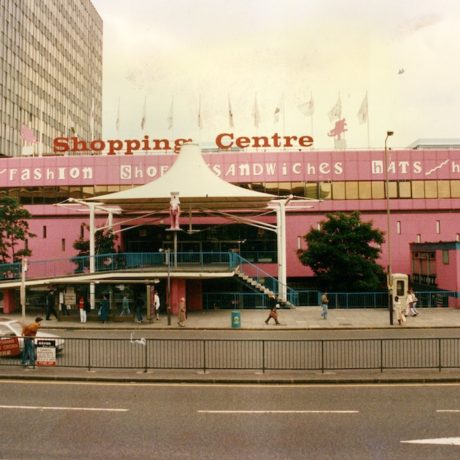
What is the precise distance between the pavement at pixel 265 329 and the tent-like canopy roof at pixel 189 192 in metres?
6.91

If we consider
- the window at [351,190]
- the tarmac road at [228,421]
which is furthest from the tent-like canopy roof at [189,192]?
the tarmac road at [228,421]

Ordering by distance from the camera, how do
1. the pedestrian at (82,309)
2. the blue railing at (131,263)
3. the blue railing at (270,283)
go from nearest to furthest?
the pedestrian at (82,309), the blue railing at (131,263), the blue railing at (270,283)

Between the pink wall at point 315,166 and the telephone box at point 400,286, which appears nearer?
the telephone box at point 400,286

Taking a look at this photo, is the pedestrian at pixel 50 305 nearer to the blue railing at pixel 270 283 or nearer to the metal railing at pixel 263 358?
the blue railing at pixel 270 283

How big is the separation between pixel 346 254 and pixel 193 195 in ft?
34.5

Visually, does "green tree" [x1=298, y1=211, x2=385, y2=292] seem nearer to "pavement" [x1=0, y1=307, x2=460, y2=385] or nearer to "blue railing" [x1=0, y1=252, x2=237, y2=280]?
"pavement" [x1=0, y1=307, x2=460, y2=385]

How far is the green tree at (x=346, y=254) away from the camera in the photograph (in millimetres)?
35281

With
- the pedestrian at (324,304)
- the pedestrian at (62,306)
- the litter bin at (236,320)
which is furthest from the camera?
the pedestrian at (62,306)

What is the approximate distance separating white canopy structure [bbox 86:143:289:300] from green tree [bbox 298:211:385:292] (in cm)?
240

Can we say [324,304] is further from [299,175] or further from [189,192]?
[299,175]

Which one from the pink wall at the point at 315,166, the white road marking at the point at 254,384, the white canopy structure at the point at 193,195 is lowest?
the white road marking at the point at 254,384

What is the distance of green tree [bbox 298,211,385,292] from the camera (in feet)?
116

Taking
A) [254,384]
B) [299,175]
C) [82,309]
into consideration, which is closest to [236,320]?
[82,309]

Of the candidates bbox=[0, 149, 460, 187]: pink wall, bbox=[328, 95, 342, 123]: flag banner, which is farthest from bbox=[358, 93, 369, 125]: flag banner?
bbox=[0, 149, 460, 187]: pink wall
